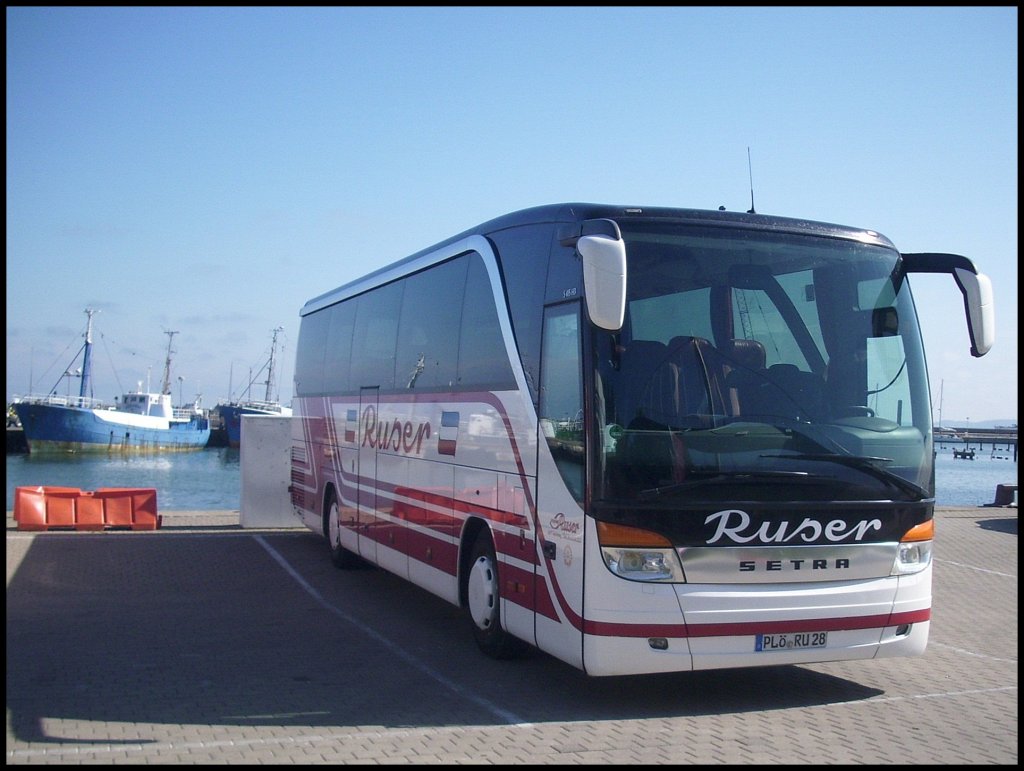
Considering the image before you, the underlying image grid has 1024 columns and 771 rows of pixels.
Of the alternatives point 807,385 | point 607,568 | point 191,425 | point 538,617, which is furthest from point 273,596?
point 191,425

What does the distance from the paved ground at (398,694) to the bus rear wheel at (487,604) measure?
0.49 feet

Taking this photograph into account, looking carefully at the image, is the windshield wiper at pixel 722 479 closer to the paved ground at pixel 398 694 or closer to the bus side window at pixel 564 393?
the bus side window at pixel 564 393

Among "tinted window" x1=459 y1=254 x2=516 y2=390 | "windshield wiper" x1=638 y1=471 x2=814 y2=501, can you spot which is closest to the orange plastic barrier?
"tinted window" x1=459 y1=254 x2=516 y2=390

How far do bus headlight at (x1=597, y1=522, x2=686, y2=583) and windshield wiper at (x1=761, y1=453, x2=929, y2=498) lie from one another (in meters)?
0.95

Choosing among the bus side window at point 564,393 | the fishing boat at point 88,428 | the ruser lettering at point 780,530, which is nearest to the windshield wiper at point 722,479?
the ruser lettering at point 780,530

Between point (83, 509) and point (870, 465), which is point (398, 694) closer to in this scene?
point (870, 465)

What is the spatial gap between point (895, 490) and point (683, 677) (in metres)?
2.27

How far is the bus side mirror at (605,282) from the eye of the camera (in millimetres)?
6750

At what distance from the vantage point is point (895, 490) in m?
7.66

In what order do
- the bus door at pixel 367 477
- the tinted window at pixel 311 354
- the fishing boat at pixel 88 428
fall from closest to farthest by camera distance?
the bus door at pixel 367 477
the tinted window at pixel 311 354
the fishing boat at pixel 88 428

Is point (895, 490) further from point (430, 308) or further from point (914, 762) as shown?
point (430, 308)

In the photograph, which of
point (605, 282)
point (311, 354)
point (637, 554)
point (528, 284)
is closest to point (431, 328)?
point (528, 284)

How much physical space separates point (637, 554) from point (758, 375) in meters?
1.52

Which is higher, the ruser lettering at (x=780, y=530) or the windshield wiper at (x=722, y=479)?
the windshield wiper at (x=722, y=479)
